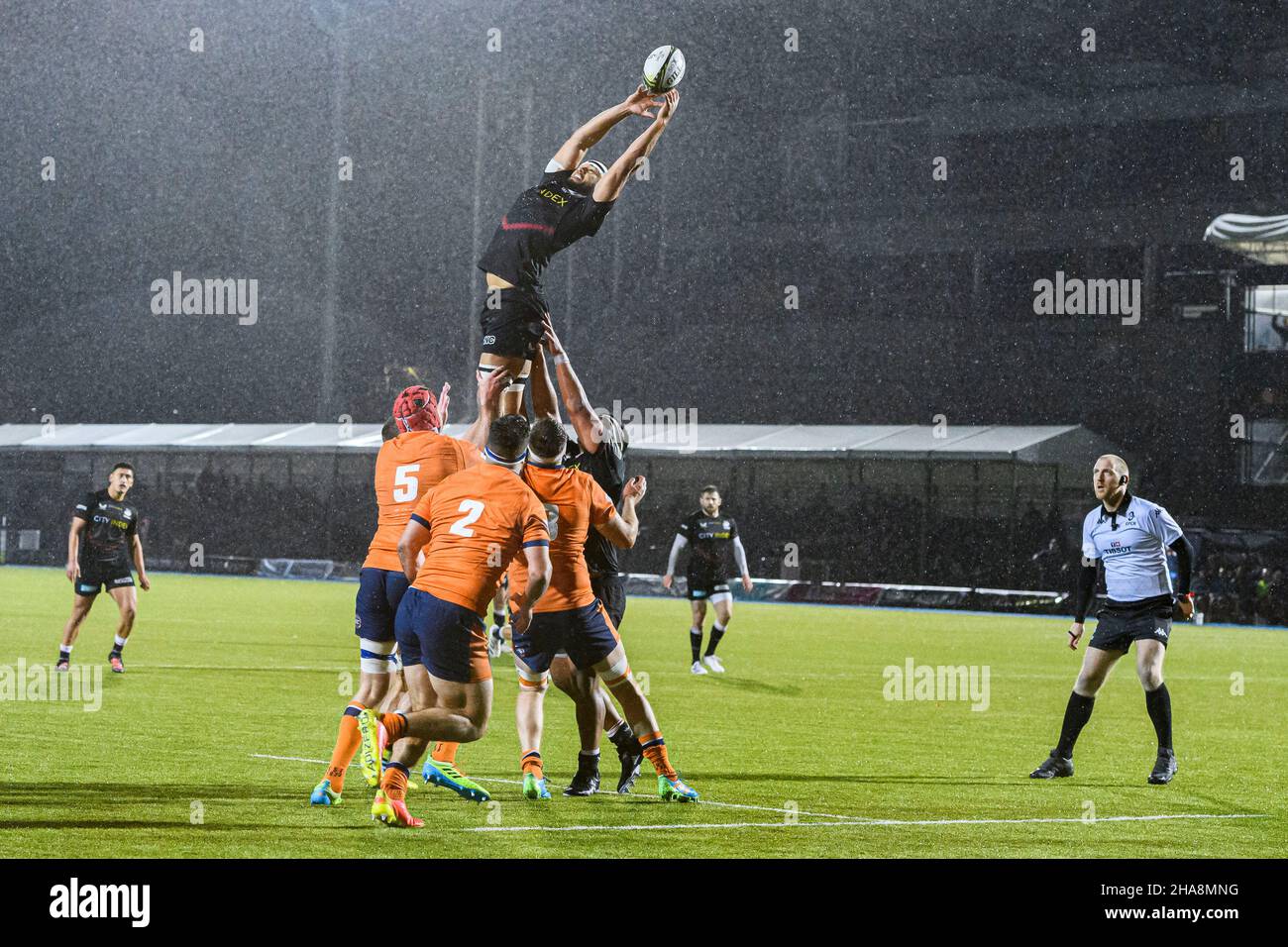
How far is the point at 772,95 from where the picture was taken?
4369 centimetres

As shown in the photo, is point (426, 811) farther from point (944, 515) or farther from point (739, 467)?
point (739, 467)

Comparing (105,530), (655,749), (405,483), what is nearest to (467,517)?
(405,483)

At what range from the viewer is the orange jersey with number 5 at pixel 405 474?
352 inches

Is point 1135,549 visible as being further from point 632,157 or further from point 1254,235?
point 1254,235

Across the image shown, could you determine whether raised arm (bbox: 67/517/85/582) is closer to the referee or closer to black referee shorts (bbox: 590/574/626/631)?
black referee shorts (bbox: 590/574/626/631)

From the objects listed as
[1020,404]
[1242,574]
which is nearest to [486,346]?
[1242,574]

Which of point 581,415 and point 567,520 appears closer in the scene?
point 567,520

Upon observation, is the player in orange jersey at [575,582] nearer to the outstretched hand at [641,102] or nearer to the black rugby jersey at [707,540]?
the outstretched hand at [641,102]

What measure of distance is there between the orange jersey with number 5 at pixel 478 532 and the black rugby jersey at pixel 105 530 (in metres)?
10.2

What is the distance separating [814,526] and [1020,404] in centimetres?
658

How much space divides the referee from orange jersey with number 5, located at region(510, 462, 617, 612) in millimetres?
3819

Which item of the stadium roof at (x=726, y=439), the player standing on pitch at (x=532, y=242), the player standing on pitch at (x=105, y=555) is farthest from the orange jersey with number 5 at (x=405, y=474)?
the stadium roof at (x=726, y=439)

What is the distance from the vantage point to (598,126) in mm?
9859

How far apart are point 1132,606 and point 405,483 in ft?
17.4
